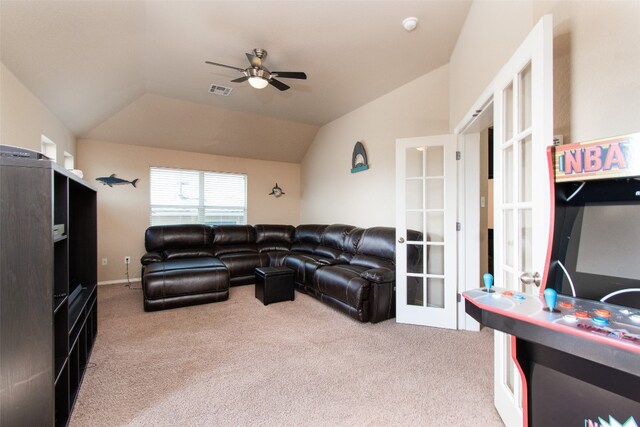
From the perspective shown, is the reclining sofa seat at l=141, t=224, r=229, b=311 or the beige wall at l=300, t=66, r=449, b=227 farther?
the beige wall at l=300, t=66, r=449, b=227

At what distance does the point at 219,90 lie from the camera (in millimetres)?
4035

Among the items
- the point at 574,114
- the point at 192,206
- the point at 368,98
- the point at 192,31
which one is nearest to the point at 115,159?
the point at 192,206

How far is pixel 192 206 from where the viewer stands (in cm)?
543

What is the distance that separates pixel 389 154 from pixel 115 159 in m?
4.46

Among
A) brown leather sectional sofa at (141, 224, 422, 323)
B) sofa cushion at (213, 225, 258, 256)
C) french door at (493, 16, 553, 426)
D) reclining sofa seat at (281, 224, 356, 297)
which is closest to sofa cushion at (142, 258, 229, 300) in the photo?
brown leather sectional sofa at (141, 224, 422, 323)

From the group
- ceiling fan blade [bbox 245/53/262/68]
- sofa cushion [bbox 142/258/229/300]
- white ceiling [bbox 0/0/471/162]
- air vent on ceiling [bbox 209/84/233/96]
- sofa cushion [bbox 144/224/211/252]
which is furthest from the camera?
sofa cushion [bbox 144/224/211/252]

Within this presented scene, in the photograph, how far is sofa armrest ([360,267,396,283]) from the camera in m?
3.02

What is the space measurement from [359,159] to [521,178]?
3.26 metres

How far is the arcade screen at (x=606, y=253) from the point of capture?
79 cm

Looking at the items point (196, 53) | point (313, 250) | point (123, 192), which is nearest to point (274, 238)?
point (313, 250)

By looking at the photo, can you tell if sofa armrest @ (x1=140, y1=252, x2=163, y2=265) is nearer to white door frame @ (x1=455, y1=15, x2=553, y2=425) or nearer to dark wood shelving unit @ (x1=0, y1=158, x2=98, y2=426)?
dark wood shelving unit @ (x1=0, y1=158, x2=98, y2=426)

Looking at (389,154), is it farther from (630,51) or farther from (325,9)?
(630,51)

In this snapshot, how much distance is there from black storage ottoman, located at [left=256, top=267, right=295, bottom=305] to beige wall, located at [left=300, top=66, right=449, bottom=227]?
1.52 metres

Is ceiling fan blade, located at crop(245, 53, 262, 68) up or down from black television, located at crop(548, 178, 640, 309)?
up
